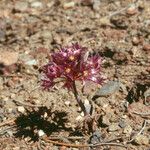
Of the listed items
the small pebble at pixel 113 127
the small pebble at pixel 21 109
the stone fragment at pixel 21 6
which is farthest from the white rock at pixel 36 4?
the small pebble at pixel 113 127

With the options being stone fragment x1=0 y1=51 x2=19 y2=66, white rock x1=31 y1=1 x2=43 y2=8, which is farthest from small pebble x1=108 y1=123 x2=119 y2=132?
white rock x1=31 y1=1 x2=43 y2=8

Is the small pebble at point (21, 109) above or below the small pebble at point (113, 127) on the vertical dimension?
above

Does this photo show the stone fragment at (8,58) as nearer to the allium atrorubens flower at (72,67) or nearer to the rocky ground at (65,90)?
the rocky ground at (65,90)

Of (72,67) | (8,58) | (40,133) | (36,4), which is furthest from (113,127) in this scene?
(36,4)

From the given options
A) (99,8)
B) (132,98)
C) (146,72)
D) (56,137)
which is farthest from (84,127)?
(99,8)

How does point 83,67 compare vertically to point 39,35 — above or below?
below

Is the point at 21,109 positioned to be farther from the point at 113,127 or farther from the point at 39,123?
the point at 113,127

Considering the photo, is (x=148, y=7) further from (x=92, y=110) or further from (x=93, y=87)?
(x=92, y=110)
